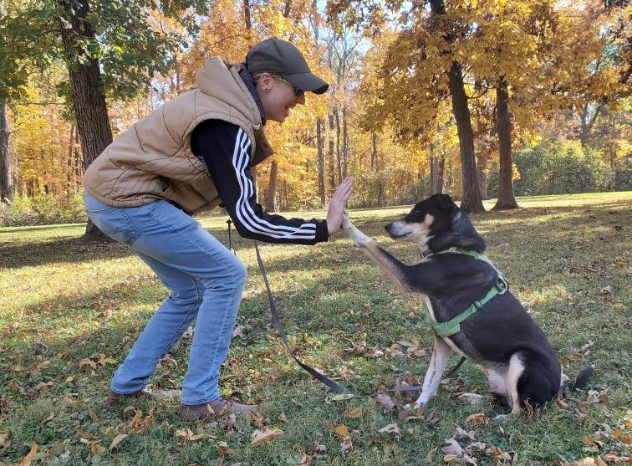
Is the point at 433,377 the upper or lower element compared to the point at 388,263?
lower

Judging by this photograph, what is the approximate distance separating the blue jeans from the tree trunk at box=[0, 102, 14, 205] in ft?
76.2

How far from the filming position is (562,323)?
4.82 metres

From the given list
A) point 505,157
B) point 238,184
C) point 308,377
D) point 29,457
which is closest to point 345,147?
point 505,157


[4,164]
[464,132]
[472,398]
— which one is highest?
[4,164]

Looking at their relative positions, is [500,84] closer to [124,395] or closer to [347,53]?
[124,395]

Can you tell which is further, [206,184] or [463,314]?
[463,314]

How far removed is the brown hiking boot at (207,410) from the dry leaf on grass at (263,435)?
298 millimetres

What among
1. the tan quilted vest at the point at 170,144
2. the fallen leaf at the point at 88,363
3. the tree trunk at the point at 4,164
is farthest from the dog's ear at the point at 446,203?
the tree trunk at the point at 4,164

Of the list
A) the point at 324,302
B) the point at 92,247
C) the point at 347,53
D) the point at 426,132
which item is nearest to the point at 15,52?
the point at 92,247

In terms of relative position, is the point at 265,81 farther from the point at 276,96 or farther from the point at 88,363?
the point at 88,363

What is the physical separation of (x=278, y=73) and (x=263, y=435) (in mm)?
2108

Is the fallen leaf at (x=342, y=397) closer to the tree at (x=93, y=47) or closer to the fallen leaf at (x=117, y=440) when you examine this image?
the fallen leaf at (x=117, y=440)

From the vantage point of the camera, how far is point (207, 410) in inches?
118

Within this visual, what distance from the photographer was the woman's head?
2666mm
